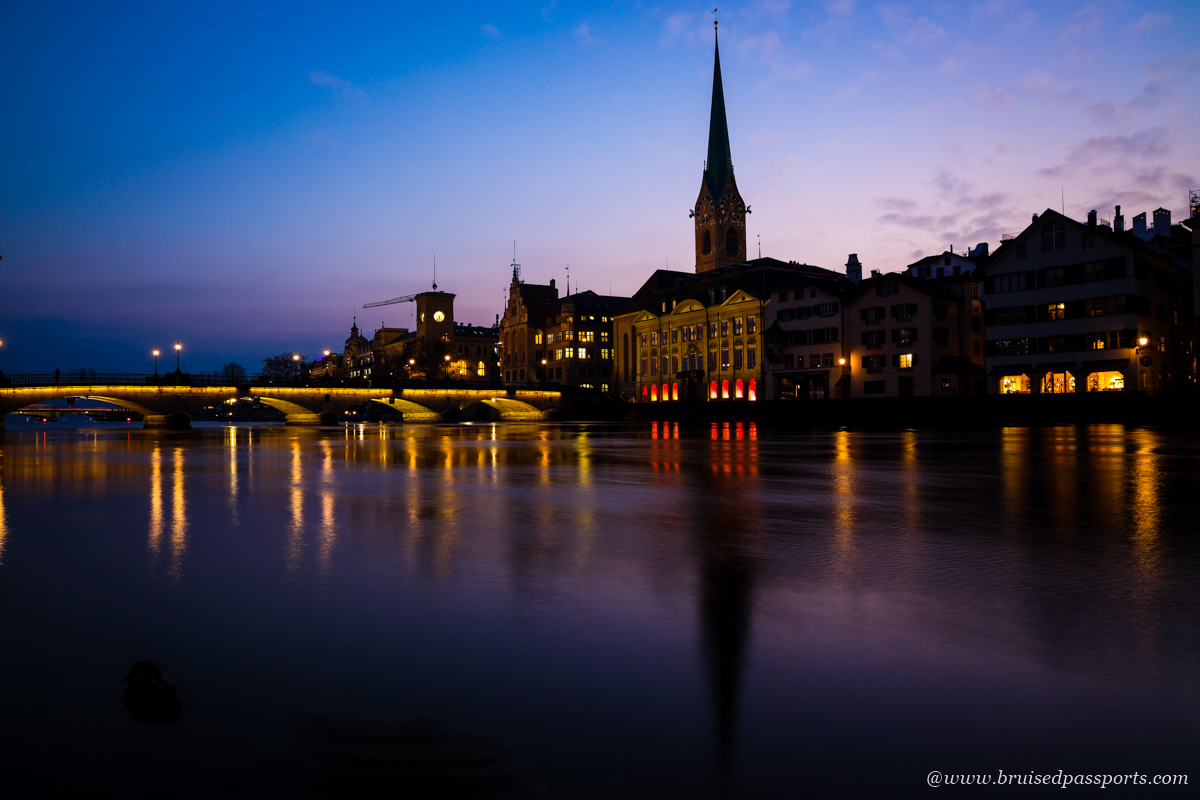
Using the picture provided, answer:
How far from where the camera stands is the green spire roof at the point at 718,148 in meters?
138

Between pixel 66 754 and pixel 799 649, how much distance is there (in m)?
3.93

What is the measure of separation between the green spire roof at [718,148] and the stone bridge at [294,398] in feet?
167

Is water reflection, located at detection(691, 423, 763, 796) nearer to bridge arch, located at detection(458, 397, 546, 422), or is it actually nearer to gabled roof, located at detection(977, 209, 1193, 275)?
gabled roof, located at detection(977, 209, 1193, 275)

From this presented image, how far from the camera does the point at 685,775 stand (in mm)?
3273

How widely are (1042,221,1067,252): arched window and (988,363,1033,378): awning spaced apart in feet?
32.5

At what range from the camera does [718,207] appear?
135500 mm

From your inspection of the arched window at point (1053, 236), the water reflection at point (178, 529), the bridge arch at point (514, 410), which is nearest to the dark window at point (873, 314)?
the arched window at point (1053, 236)

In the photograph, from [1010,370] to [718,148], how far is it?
8610cm

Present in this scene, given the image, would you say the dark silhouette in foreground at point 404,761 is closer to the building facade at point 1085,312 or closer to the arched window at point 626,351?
the building facade at point 1085,312

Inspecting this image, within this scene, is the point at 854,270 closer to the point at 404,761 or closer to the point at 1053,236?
the point at 1053,236

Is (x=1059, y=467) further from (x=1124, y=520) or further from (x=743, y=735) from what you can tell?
(x=743, y=735)

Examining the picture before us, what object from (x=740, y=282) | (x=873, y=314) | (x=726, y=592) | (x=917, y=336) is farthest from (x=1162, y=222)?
(x=726, y=592)

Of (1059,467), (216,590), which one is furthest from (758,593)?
(1059,467)

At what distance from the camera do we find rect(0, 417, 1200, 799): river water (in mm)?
3383
